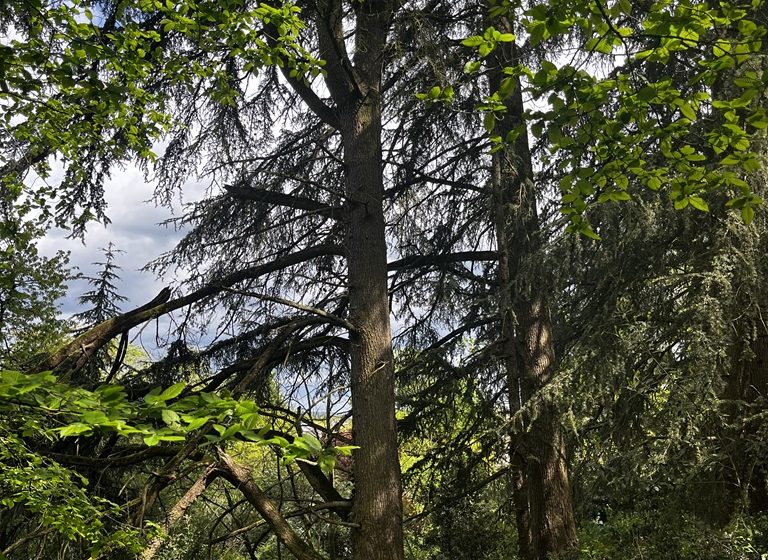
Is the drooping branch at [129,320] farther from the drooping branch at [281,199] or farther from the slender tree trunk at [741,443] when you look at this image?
the slender tree trunk at [741,443]

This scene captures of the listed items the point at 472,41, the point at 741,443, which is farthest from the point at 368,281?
the point at 741,443

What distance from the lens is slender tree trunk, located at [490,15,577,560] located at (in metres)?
6.18

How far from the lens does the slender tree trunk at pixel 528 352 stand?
6184 millimetres

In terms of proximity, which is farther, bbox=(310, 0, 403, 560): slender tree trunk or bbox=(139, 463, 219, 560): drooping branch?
bbox=(310, 0, 403, 560): slender tree trunk

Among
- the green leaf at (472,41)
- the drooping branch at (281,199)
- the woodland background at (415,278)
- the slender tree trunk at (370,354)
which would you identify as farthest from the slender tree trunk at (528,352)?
the green leaf at (472,41)

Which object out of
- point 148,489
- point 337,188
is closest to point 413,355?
point 337,188

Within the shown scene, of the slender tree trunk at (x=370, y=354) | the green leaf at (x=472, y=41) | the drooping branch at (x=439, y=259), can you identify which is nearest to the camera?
the green leaf at (x=472, y=41)

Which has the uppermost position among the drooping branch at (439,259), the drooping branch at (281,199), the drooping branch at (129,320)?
the drooping branch at (281,199)

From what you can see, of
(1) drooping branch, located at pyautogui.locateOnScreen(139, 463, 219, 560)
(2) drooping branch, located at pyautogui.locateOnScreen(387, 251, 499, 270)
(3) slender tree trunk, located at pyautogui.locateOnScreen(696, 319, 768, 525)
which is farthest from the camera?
(2) drooping branch, located at pyautogui.locateOnScreen(387, 251, 499, 270)

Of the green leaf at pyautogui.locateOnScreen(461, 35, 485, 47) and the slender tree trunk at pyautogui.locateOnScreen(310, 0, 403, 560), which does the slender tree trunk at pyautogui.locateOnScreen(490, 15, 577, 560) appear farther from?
the green leaf at pyautogui.locateOnScreen(461, 35, 485, 47)

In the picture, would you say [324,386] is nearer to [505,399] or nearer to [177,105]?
[505,399]

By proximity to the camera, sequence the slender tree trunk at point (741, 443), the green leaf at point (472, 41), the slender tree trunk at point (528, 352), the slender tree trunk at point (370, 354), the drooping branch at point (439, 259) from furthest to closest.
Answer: the drooping branch at point (439, 259), the slender tree trunk at point (528, 352), the slender tree trunk at point (370, 354), the slender tree trunk at point (741, 443), the green leaf at point (472, 41)

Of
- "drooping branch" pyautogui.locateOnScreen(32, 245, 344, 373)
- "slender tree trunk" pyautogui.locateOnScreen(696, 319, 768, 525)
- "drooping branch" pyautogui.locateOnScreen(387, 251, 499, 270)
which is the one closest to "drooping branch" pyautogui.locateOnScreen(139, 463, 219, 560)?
"drooping branch" pyautogui.locateOnScreen(32, 245, 344, 373)

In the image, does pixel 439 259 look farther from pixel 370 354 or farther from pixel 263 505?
pixel 263 505
